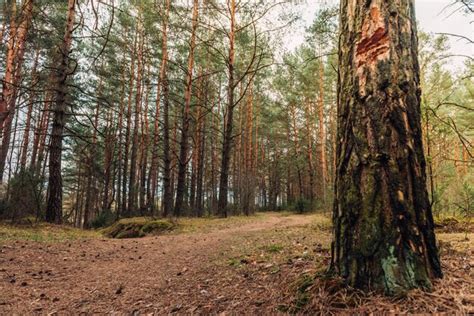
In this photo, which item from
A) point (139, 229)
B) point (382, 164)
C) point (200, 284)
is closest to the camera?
point (382, 164)

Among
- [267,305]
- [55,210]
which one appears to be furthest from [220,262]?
[55,210]

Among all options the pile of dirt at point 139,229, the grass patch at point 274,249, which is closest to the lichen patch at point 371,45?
the grass patch at point 274,249

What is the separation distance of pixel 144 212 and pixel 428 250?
16.2 metres

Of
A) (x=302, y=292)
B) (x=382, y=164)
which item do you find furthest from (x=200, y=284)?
(x=382, y=164)

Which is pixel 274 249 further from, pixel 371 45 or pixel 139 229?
pixel 139 229

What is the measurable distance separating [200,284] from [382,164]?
1843 millimetres

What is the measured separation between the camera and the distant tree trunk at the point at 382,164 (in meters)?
1.39

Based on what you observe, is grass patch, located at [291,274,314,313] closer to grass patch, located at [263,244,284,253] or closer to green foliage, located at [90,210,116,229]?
grass patch, located at [263,244,284,253]

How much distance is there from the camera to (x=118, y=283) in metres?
2.74

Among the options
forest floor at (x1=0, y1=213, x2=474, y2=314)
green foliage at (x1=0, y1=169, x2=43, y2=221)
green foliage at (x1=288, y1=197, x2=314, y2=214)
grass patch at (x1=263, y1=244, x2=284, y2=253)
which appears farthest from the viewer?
green foliage at (x1=288, y1=197, x2=314, y2=214)

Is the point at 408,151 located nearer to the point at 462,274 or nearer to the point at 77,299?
the point at 462,274

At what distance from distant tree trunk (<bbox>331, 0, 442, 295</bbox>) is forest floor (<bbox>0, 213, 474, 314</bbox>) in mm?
137

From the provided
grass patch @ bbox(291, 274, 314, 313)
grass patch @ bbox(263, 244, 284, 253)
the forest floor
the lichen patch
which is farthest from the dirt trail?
the lichen patch

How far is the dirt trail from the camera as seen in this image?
1969mm
